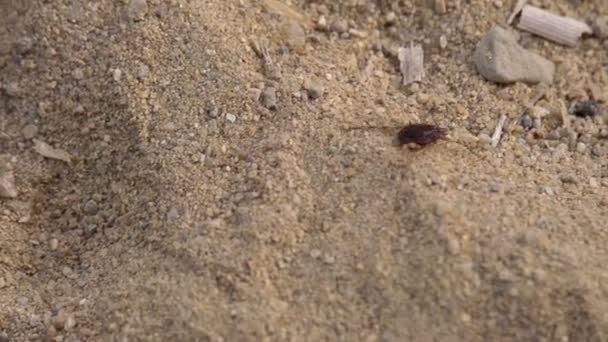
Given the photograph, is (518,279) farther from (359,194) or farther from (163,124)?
(163,124)

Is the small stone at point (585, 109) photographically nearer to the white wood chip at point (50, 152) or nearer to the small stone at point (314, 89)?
the small stone at point (314, 89)

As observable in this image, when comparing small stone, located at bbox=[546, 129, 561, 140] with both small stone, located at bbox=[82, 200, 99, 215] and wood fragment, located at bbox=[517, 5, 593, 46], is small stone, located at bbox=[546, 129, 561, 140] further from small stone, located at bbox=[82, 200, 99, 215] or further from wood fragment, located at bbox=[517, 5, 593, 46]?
small stone, located at bbox=[82, 200, 99, 215]

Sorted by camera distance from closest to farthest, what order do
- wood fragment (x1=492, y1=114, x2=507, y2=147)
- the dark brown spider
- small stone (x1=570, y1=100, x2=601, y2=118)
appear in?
the dark brown spider → wood fragment (x1=492, y1=114, x2=507, y2=147) → small stone (x1=570, y1=100, x2=601, y2=118)

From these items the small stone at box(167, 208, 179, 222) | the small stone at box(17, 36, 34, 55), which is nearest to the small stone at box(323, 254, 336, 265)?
the small stone at box(167, 208, 179, 222)

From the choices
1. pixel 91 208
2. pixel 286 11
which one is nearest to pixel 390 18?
pixel 286 11

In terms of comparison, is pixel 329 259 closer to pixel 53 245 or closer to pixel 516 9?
pixel 53 245

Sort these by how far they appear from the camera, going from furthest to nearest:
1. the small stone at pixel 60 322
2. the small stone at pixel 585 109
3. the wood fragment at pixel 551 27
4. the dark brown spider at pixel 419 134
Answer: the wood fragment at pixel 551 27 < the small stone at pixel 585 109 < the dark brown spider at pixel 419 134 < the small stone at pixel 60 322

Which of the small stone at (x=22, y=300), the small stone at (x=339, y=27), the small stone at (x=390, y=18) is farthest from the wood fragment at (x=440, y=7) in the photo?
the small stone at (x=22, y=300)
